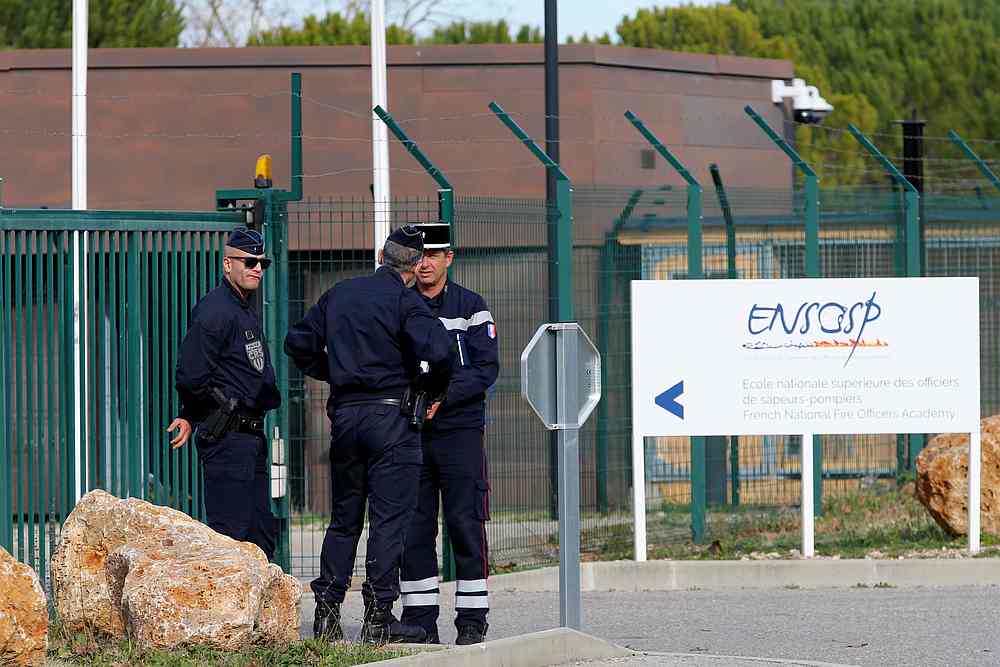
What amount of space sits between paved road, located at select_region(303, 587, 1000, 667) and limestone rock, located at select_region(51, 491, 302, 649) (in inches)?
52.8

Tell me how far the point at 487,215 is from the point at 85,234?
8.96ft

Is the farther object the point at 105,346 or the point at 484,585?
the point at 105,346

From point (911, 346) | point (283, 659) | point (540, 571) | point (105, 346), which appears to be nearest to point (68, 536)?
point (283, 659)

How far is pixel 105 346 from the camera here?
999 centimetres

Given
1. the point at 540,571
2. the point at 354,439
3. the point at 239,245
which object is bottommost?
the point at 540,571

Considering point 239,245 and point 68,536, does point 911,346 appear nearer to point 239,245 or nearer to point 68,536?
point 239,245

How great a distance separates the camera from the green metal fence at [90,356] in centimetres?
951

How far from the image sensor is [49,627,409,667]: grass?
292 inches

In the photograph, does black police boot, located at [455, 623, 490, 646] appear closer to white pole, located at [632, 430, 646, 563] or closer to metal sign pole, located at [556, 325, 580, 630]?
metal sign pole, located at [556, 325, 580, 630]

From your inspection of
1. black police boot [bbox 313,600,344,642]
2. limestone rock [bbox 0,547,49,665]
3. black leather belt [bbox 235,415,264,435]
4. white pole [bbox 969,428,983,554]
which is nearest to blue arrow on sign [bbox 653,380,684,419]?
white pole [bbox 969,428,983,554]

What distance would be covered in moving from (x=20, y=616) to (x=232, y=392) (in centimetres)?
200

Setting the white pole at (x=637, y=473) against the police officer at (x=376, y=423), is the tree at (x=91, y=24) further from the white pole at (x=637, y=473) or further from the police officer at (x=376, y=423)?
the police officer at (x=376, y=423)

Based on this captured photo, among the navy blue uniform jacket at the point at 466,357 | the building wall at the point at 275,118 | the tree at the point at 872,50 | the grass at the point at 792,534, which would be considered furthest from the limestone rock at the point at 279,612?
the tree at the point at 872,50

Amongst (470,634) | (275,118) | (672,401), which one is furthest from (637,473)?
(275,118)
